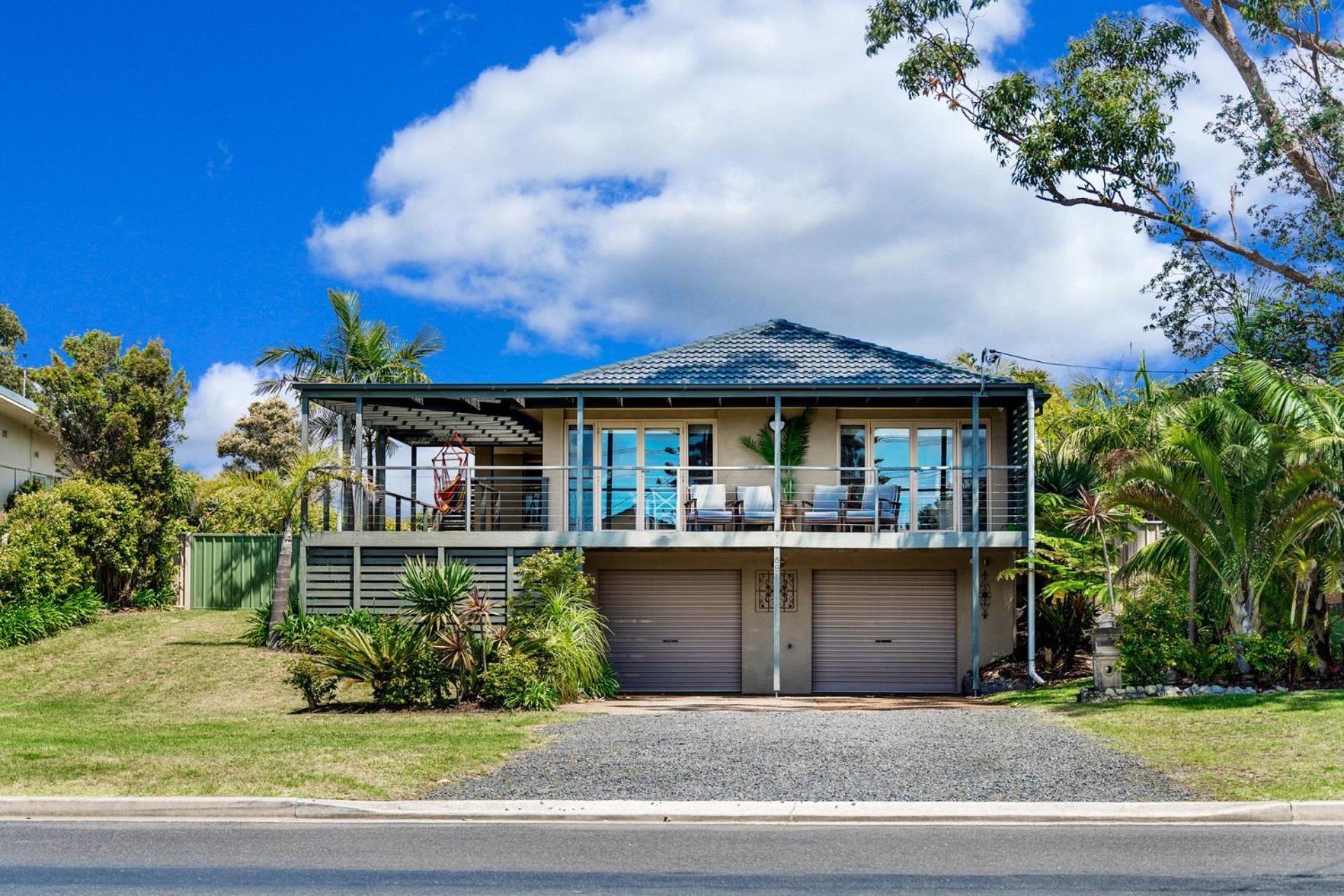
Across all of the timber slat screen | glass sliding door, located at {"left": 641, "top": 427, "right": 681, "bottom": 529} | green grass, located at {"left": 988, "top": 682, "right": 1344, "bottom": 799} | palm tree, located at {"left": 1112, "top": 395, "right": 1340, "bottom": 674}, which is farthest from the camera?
glass sliding door, located at {"left": 641, "top": 427, "right": 681, "bottom": 529}

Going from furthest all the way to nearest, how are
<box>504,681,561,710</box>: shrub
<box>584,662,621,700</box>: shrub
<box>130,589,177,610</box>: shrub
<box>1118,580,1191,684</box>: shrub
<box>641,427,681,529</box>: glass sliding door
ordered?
<box>130,589,177,610</box>: shrub → <box>641,427,681,529</box>: glass sliding door → <box>584,662,621,700</box>: shrub → <box>504,681,561,710</box>: shrub → <box>1118,580,1191,684</box>: shrub

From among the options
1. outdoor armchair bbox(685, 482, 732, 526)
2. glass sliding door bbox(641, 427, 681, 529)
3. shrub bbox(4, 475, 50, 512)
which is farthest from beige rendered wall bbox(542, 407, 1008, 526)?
shrub bbox(4, 475, 50, 512)

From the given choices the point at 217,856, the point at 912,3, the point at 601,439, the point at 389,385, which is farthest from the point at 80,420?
the point at 217,856

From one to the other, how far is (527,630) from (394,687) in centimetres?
205

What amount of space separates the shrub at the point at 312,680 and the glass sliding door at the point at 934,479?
1029cm

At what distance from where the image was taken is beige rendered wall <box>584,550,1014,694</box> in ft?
74.5

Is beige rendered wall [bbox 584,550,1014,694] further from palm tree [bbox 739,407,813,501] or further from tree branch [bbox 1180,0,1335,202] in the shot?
tree branch [bbox 1180,0,1335,202]

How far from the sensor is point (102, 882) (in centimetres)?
769

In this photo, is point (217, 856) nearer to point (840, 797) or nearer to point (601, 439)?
point (840, 797)

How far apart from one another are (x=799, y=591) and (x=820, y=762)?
36.8 ft

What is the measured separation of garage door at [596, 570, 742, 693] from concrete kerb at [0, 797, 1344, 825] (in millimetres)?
12775

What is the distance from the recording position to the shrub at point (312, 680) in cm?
1667

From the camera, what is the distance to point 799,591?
75.8 ft

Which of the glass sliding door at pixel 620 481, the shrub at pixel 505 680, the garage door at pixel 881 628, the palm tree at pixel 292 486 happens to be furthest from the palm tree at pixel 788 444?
the shrub at pixel 505 680
